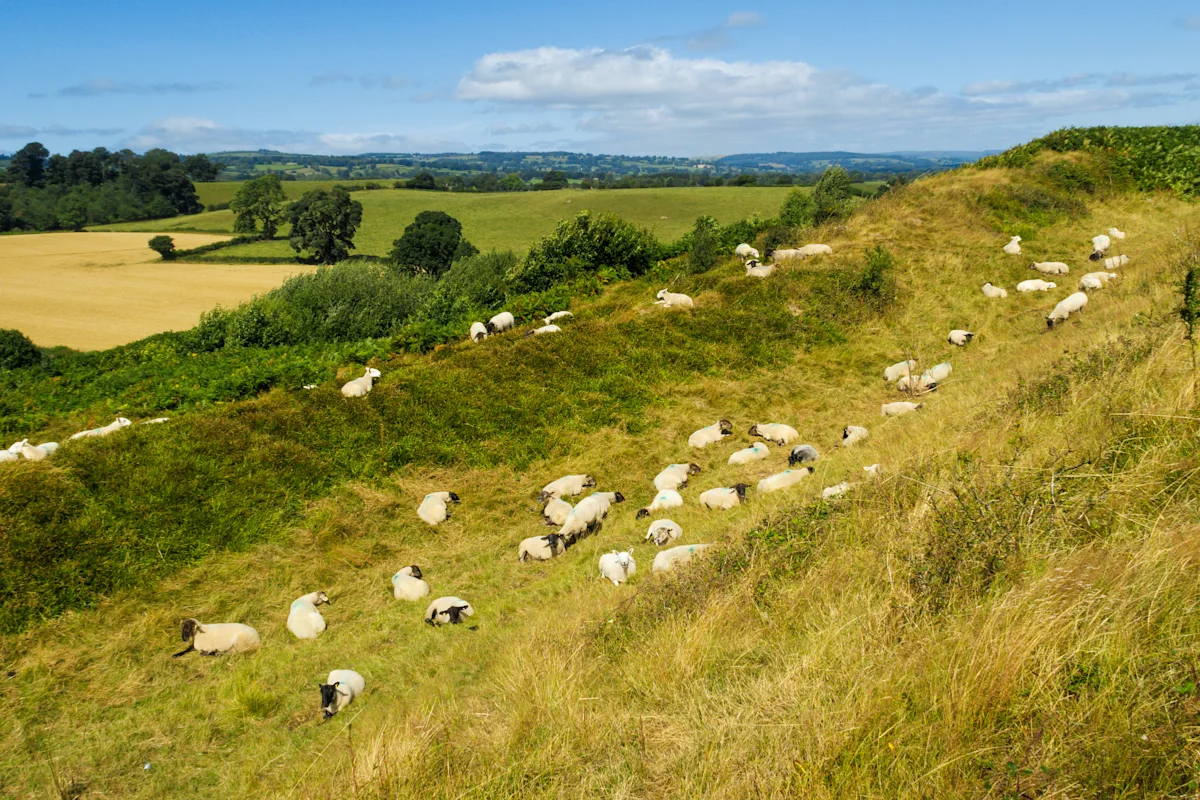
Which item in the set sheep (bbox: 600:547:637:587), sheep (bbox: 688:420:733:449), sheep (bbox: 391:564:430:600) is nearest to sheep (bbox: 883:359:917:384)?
sheep (bbox: 688:420:733:449)

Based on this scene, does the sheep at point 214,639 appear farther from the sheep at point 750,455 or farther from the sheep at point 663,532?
the sheep at point 750,455

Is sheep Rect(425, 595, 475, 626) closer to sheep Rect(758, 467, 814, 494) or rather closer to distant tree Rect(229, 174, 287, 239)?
sheep Rect(758, 467, 814, 494)

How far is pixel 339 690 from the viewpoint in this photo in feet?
22.9

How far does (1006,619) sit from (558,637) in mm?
3693

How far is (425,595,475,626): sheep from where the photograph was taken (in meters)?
8.48

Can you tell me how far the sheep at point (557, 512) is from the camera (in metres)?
11.0

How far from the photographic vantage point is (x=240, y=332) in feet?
75.9

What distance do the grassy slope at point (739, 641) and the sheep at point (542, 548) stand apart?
11.8 inches

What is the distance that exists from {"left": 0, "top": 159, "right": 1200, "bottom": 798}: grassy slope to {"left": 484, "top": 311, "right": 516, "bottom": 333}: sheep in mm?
6827

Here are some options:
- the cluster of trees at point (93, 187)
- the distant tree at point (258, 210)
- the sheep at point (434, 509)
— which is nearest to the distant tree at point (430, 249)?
the distant tree at point (258, 210)

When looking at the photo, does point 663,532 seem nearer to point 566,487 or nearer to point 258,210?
point 566,487

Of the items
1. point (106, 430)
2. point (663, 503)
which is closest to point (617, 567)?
point (663, 503)

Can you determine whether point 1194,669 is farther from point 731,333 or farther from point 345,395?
point 731,333

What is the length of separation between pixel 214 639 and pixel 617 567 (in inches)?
202
